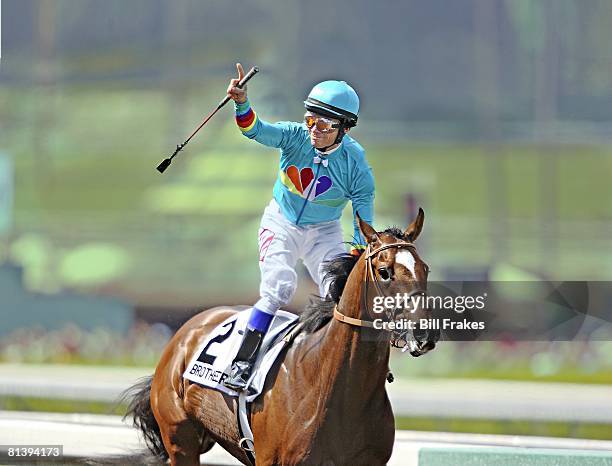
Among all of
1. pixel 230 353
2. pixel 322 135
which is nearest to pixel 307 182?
pixel 322 135

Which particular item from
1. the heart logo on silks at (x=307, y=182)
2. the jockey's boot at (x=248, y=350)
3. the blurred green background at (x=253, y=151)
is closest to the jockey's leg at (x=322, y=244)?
the heart logo on silks at (x=307, y=182)

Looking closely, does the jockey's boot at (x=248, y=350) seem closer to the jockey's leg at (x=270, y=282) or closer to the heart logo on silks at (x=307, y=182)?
the jockey's leg at (x=270, y=282)

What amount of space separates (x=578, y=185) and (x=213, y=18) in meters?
2.39

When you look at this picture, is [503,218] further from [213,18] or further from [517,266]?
[213,18]

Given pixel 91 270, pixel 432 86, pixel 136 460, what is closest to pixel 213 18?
pixel 432 86

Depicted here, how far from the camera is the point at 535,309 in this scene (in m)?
5.85

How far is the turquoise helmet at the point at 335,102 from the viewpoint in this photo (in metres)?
3.75

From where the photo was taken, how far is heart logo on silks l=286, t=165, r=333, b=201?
3839 mm

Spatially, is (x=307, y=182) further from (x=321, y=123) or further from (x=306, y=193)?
(x=321, y=123)

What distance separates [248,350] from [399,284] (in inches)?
31.1

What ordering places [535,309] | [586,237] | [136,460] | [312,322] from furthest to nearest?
[586,237], [535,309], [136,460], [312,322]

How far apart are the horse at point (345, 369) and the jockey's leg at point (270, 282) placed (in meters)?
0.13

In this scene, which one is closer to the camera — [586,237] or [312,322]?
[312,322]

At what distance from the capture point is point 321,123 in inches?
148
